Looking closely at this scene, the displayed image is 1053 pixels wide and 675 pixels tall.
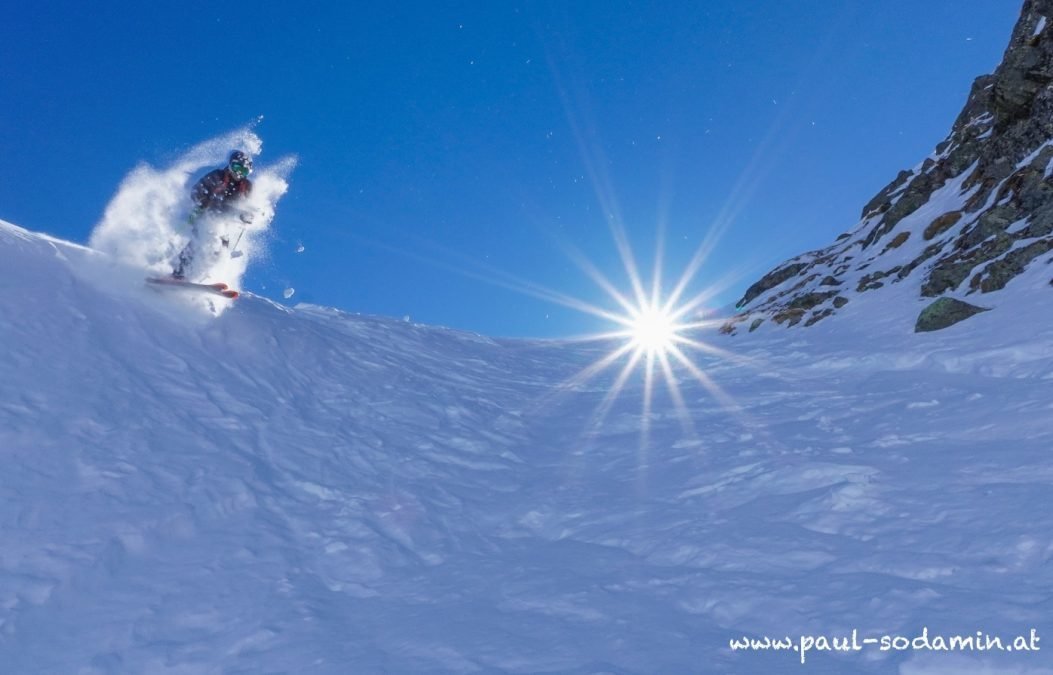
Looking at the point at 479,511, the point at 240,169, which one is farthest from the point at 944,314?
the point at 240,169

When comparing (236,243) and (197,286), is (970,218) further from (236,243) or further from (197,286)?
(197,286)

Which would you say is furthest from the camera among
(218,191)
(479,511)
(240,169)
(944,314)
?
(240,169)

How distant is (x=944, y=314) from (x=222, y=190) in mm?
15356

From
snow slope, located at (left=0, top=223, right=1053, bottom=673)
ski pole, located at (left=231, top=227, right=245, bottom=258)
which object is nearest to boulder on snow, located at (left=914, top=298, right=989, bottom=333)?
snow slope, located at (left=0, top=223, right=1053, bottom=673)

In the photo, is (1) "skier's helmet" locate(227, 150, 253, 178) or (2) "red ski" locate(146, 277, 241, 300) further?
(1) "skier's helmet" locate(227, 150, 253, 178)

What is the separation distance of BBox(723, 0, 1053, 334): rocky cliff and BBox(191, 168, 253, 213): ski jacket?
15.4 metres

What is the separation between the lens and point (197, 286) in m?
13.2

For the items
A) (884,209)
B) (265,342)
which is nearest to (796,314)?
(884,209)

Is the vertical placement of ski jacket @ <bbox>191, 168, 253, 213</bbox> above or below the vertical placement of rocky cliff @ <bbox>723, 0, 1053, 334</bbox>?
below

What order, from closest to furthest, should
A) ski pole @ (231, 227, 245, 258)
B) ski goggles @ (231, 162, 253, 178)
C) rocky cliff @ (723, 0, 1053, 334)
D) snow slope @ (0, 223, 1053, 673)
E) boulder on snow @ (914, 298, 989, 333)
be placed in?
snow slope @ (0, 223, 1053, 673) < boulder on snow @ (914, 298, 989, 333) < rocky cliff @ (723, 0, 1053, 334) < ski goggles @ (231, 162, 253, 178) < ski pole @ (231, 227, 245, 258)

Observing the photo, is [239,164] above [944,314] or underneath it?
above

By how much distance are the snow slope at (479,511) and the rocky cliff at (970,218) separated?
257cm

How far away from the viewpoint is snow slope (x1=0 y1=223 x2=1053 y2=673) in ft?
13.4

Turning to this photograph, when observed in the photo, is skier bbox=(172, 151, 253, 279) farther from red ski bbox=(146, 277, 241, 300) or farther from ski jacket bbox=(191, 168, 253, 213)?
red ski bbox=(146, 277, 241, 300)
